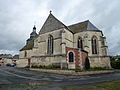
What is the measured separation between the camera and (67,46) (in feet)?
80.2

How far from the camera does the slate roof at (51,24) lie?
24409mm

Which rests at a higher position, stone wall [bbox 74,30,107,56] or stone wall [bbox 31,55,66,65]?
stone wall [bbox 74,30,107,56]

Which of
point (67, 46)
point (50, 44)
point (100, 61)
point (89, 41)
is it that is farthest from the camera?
point (89, 41)

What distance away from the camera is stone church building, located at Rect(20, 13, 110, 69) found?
21.1m

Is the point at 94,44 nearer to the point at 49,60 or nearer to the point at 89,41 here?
the point at 89,41

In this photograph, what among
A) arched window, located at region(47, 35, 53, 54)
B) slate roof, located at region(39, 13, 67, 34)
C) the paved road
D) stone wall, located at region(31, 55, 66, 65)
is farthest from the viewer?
arched window, located at region(47, 35, 53, 54)

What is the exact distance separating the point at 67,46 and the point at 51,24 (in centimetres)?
689

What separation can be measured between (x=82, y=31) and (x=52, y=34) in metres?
7.97

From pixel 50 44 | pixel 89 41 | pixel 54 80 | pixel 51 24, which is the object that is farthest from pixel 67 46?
pixel 54 80

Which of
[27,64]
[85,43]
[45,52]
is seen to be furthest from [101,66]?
[27,64]

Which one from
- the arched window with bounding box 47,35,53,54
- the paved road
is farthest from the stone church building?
the paved road

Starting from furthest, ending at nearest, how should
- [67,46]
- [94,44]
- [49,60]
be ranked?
[94,44]
[67,46]
[49,60]

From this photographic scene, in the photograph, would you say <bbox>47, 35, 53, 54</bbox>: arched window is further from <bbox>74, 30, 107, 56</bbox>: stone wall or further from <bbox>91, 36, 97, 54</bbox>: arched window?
<bbox>91, 36, 97, 54</bbox>: arched window

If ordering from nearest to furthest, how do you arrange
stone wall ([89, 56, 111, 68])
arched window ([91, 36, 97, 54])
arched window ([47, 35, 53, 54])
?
stone wall ([89, 56, 111, 68]), arched window ([47, 35, 53, 54]), arched window ([91, 36, 97, 54])
